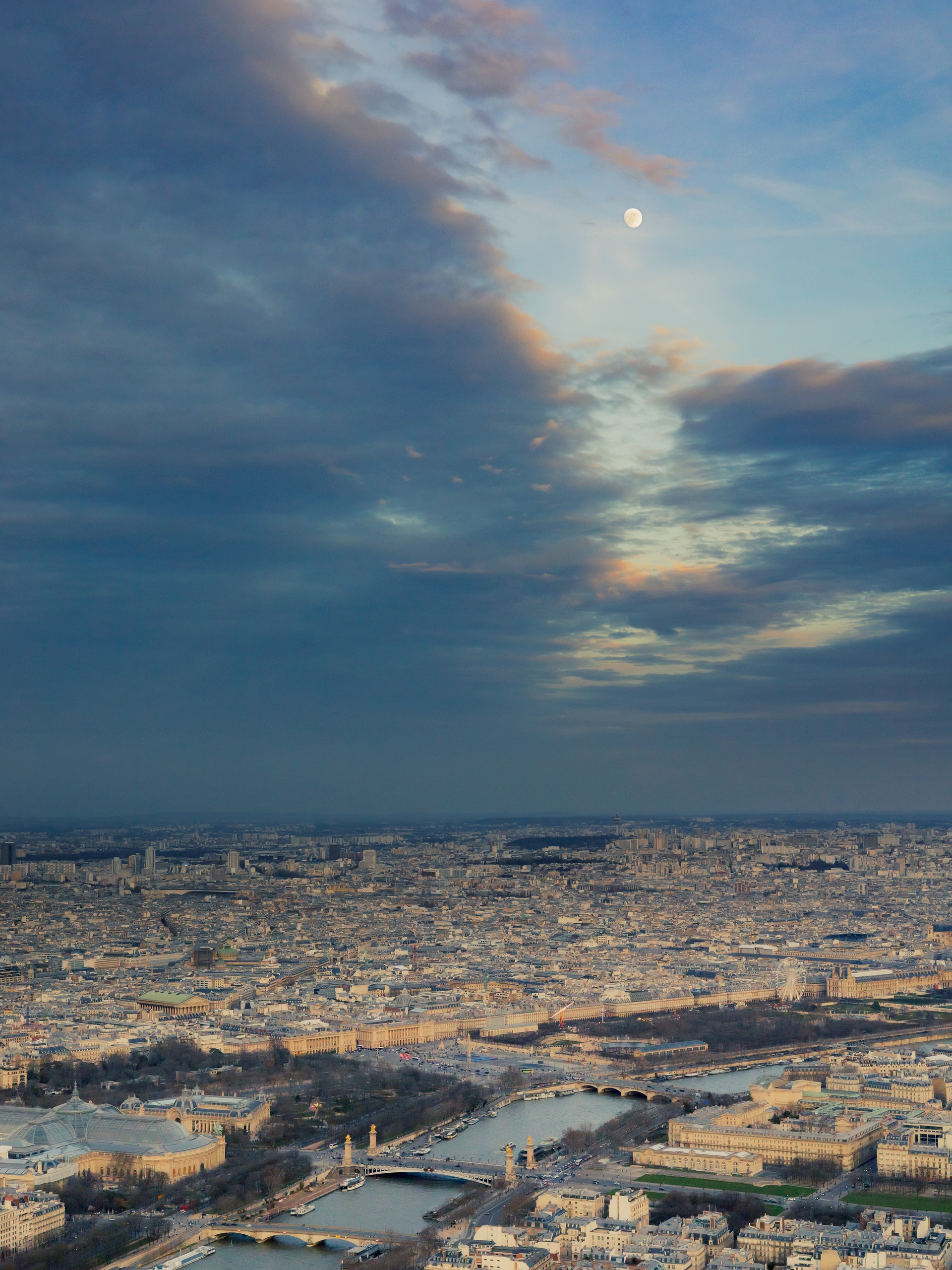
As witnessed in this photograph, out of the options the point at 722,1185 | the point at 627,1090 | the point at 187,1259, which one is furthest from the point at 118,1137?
the point at 627,1090


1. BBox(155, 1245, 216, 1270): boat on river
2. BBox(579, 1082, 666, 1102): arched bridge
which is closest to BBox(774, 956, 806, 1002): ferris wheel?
BBox(579, 1082, 666, 1102): arched bridge

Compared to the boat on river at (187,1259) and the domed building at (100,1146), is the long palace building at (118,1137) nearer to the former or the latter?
the domed building at (100,1146)

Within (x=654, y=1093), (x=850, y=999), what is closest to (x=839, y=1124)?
(x=654, y=1093)

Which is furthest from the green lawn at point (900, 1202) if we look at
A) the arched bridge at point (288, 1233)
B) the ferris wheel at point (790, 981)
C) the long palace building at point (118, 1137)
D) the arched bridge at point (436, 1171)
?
the ferris wheel at point (790, 981)

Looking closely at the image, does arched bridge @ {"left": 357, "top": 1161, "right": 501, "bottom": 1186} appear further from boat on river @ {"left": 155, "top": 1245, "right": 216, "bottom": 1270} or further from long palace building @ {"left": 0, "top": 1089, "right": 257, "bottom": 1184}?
boat on river @ {"left": 155, "top": 1245, "right": 216, "bottom": 1270}

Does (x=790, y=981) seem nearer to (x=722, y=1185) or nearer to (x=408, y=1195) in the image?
(x=722, y=1185)

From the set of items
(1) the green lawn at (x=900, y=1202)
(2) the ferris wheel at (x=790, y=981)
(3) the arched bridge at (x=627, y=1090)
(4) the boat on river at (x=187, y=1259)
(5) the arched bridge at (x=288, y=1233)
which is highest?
(2) the ferris wheel at (x=790, y=981)
